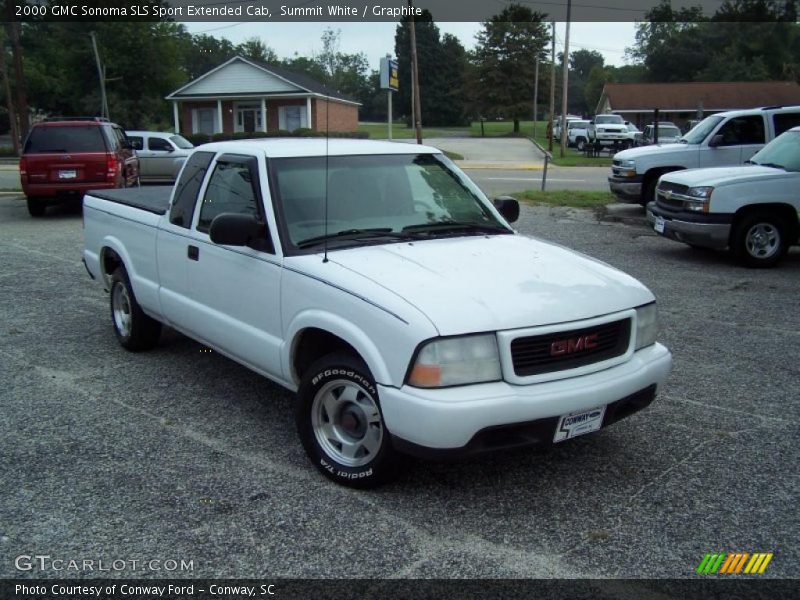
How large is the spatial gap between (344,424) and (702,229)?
296 inches

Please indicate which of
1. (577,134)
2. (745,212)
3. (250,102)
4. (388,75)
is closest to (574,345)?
(745,212)

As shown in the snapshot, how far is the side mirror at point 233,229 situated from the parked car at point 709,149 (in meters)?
11.5

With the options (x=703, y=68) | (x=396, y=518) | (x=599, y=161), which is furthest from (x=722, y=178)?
(x=703, y=68)

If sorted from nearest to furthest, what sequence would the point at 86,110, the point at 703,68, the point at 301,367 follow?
the point at 301,367 < the point at 86,110 < the point at 703,68

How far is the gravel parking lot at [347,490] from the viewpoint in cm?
331

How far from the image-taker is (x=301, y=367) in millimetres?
4250

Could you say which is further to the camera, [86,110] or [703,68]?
[703,68]

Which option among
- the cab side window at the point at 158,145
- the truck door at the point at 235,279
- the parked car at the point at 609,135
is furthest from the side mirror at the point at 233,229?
the parked car at the point at 609,135

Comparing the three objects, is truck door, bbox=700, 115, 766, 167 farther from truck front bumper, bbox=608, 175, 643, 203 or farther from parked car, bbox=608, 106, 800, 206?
truck front bumper, bbox=608, 175, 643, 203

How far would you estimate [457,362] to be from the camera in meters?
3.44

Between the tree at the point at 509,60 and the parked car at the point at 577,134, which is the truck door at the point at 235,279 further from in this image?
the tree at the point at 509,60

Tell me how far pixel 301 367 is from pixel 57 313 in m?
4.44

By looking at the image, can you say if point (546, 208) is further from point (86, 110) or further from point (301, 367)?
point (86, 110)

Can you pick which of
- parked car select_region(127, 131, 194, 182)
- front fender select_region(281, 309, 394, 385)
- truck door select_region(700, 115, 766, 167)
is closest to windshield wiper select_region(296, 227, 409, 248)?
front fender select_region(281, 309, 394, 385)
